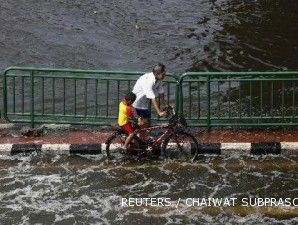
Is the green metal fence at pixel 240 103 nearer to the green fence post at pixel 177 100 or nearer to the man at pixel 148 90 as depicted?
the green fence post at pixel 177 100

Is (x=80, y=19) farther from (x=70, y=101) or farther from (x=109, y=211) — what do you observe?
(x=109, y=211)

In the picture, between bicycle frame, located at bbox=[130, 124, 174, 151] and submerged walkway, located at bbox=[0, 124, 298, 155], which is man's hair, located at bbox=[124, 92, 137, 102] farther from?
submerged walkway, located at bbox=[0, 124, 298, 155]

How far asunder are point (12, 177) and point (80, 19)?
43.0 ft

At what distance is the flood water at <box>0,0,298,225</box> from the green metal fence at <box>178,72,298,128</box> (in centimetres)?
118

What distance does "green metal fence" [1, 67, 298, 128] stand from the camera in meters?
12.4

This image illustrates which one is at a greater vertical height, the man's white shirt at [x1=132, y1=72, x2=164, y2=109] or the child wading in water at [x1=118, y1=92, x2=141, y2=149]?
the man's white shirt at [x1=132, y1=72, x2=164, y2=109]

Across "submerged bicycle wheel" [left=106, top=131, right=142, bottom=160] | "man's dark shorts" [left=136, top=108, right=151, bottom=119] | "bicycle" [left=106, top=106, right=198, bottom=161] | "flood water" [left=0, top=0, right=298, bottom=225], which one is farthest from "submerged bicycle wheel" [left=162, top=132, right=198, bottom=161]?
"man's dark shorts" [left=136, top=108, right=151, bottom=119]

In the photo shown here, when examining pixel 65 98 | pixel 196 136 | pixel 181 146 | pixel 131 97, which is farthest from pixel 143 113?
pixel 65 98

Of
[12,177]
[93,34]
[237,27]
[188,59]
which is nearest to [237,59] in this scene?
[188,59]

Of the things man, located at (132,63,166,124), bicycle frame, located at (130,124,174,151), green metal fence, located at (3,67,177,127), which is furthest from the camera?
green metal fence, located at (3,67,177,127)

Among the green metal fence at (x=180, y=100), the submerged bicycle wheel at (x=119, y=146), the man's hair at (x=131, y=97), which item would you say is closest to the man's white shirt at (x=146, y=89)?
the man's hair at (x=131, y=97)

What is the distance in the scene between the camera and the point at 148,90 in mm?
11266

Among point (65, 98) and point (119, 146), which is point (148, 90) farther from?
point (65, 98)

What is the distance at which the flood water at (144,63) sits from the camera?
9.79 meters
